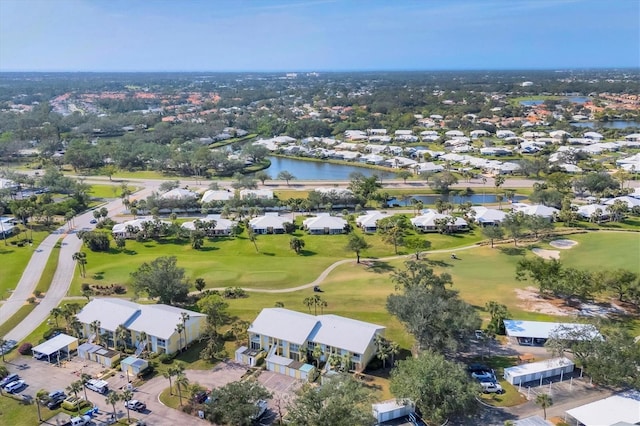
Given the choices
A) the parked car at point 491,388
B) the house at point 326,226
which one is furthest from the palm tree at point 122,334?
the house at point 326,226

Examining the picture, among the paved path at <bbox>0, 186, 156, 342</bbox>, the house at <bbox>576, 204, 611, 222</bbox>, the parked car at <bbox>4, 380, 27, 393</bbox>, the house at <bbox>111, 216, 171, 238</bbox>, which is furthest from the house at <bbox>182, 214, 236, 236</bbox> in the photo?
the house at <bbox>576, 204, 611, 222</bbox>

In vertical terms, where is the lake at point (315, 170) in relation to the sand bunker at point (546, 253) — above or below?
above

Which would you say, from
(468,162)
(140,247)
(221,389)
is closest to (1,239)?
(140,247)

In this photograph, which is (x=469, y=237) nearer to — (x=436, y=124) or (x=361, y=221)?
(x=361, y=221)

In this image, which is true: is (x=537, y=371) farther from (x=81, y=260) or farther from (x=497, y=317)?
(x=81, y=260)

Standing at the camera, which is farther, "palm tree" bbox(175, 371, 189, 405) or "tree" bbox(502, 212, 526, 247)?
"tree" bbox(502, 212, 526, 247)

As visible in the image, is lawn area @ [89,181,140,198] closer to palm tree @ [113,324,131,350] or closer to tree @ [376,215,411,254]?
tree @ [376,215,411,254]

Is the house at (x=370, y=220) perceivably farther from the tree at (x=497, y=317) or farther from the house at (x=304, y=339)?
the house at (x=304, y=339)
